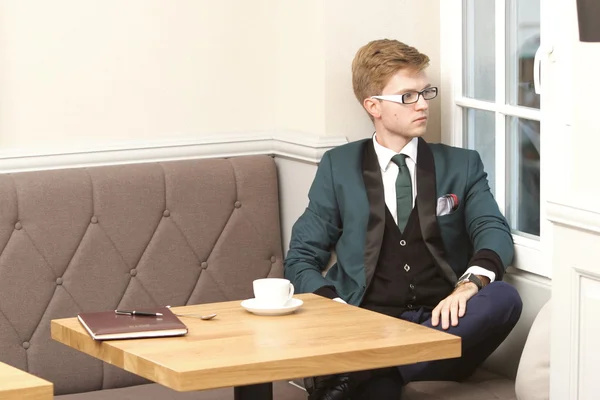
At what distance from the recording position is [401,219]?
3.24 metres

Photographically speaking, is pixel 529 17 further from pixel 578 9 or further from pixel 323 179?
pixel 578 9

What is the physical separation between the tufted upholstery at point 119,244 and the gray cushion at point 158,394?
0.10 m

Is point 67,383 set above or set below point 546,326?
below

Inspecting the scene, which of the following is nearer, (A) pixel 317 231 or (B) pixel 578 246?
(B) pixel 578 246

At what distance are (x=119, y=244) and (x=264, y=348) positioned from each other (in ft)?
3.67

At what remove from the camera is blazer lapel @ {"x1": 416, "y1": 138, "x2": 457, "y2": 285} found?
125 inches

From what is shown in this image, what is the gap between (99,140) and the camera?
3467 mm

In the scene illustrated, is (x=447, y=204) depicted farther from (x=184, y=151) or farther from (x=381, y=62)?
(x=184, y=151)

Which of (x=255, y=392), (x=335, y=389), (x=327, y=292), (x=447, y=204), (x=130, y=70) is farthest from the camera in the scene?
(x=130, y=70)

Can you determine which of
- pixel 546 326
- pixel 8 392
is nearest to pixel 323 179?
pixel 546 326

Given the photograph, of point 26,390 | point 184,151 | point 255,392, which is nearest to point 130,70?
point 184,151

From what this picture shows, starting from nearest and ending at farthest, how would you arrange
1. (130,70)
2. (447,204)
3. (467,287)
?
(467,287), (447,204), (130,70)

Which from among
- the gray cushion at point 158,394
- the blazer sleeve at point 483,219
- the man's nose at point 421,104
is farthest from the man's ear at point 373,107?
the gray cushion at point 158,394

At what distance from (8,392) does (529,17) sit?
184cm
